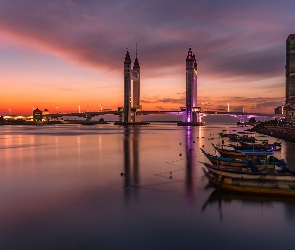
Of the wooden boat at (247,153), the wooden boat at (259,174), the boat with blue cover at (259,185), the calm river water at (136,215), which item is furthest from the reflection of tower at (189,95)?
the boat with blue cover at (259,185)

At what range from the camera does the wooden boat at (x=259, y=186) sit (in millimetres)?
16391

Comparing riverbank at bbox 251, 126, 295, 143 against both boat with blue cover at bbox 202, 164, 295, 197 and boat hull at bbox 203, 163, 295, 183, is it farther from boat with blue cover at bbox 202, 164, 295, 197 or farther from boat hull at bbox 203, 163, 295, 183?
boat with blue cover at bbox 202, 164, 295, 197

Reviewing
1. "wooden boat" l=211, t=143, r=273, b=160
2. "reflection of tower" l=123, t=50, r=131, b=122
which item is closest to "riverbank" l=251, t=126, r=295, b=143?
"wooden boat" l=211, t=143, r=273, b=160

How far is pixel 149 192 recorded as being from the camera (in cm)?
1809

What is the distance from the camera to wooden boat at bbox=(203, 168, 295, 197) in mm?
16391

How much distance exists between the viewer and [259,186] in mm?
16812

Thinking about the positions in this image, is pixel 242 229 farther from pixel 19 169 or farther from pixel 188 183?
pixel 19 169

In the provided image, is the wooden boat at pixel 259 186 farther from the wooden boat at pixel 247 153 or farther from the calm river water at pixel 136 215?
the wooden boat at pixel 247 153

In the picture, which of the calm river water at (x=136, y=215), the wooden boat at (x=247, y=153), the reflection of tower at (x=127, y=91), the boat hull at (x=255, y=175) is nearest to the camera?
the calm river water at (x=136, y=215)

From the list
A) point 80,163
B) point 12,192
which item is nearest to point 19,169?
point 80,163

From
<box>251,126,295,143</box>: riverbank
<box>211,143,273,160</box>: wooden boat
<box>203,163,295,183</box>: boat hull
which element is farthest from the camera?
<box>251,126,295,143</box>: riverbank

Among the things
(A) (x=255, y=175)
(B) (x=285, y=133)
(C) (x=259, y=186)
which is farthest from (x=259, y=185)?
(B) (x=285, y=133)

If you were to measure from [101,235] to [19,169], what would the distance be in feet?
59.0

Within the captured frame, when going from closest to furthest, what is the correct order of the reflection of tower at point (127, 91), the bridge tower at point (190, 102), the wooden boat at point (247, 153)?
the wooden boat at point (247, 153)
the reflection of tower at point (127, 91)
the bridge tower at point (190, 102)
